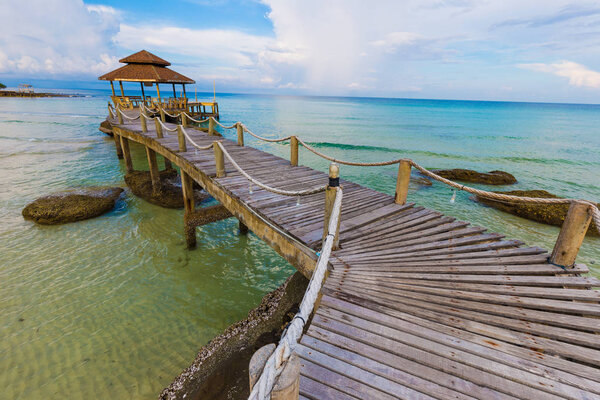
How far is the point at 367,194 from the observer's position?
5.87 meters

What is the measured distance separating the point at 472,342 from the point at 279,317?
3.57 metres

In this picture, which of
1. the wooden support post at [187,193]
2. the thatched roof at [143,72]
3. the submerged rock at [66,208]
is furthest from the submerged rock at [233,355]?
the thatched roof at [143,72]

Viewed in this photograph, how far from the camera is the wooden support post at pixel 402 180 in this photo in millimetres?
4965

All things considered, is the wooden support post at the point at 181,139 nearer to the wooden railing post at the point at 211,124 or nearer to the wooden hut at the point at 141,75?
the wooden railing post at the point at 211,124

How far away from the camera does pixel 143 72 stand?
2081 centimetres

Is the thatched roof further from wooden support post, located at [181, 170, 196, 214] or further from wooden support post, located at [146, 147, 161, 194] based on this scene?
wooden support post, located at [181, 170, 196, 214]

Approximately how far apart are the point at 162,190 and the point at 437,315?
38.1ft

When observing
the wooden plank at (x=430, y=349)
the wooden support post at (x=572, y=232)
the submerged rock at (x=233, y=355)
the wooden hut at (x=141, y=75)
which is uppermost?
the wooden hut at (x=141, y=75)

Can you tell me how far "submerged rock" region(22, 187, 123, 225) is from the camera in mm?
8992

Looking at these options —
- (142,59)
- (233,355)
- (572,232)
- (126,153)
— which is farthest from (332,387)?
(142,59)

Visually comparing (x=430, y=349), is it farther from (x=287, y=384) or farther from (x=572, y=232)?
(x=572, y=232)

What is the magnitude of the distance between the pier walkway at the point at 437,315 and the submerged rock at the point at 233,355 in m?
1.66

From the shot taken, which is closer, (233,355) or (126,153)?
(233,355)

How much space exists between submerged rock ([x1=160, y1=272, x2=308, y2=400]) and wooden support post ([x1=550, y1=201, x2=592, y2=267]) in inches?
166
